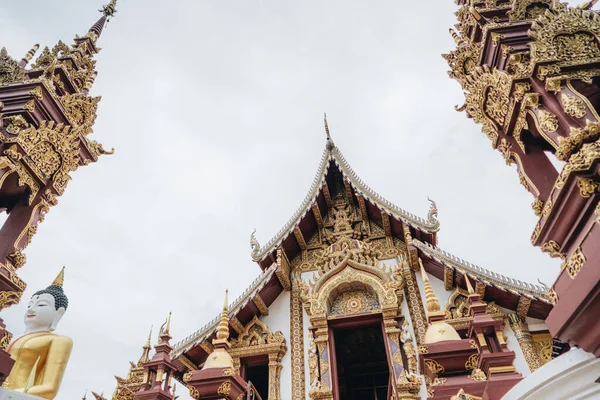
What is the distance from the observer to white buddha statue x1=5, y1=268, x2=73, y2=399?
9.79ft

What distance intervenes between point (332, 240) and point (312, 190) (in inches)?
46.6

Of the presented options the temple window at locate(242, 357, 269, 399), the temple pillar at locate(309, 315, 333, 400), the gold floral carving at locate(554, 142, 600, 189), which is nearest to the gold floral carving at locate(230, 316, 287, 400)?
the temple window at locate(242, 357, 269, 399)

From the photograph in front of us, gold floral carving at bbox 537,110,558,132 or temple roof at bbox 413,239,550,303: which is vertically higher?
temple roof at bbox 413,239,550,303

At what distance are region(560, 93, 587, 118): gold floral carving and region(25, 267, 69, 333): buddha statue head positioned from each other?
4.47 metres

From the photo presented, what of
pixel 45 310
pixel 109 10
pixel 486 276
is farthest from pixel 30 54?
pixel 486 276

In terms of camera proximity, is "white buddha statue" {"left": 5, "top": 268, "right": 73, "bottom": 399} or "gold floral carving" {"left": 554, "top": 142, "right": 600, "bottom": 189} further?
"white buddha statue" {"left": 5, "top": 268, "right": 73, "bottom": 399}

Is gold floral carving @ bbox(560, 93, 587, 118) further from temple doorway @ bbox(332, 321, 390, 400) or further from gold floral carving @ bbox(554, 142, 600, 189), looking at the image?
temple doorway @ bbox(332, 321, 390, 400)

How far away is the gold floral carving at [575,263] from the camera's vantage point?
90.3 inches

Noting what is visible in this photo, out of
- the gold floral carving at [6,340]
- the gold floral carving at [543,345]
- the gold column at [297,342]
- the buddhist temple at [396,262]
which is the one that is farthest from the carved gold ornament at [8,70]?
the gold floral carving at [543,345]

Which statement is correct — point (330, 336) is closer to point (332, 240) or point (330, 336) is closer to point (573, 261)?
point (332, 240)

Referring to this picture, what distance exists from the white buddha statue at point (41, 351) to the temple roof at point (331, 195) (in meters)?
4.85

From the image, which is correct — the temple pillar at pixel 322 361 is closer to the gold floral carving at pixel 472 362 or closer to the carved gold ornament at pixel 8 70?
the gold floral carving at pixel 472 362

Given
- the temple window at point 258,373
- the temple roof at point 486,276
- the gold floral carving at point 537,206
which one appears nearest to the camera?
the gold floral carving at point 537,206

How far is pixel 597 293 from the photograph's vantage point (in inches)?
80.1
